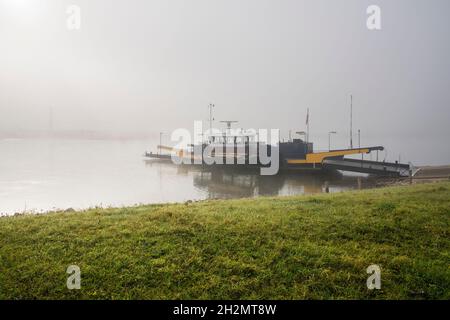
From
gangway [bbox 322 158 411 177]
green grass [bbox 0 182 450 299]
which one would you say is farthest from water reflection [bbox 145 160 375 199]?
green grass [bbox 0 182 450 299]

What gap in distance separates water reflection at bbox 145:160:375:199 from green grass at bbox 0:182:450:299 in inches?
586

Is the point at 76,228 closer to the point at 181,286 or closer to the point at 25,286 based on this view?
the point at 25,286

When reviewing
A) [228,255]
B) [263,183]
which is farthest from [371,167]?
[228,255]

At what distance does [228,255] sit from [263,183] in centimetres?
2560

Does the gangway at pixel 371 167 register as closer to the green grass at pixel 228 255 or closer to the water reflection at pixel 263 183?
the water reflection at pixel 263 183

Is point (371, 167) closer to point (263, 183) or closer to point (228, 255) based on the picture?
point (263, 183)

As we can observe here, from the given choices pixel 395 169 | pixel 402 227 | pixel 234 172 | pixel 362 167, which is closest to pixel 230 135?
pixel 234 172

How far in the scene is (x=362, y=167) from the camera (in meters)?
34.7

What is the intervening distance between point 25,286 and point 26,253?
1.29 meters

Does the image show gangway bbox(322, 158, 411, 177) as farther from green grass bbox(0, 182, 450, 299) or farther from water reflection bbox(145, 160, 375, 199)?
green grass bbox(0, 182, 450, 299)

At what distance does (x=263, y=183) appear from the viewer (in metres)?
30.4

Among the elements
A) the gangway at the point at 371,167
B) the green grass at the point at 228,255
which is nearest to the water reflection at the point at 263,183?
the gangway at the point at 371,167

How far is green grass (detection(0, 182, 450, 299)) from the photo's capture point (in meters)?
4.17
